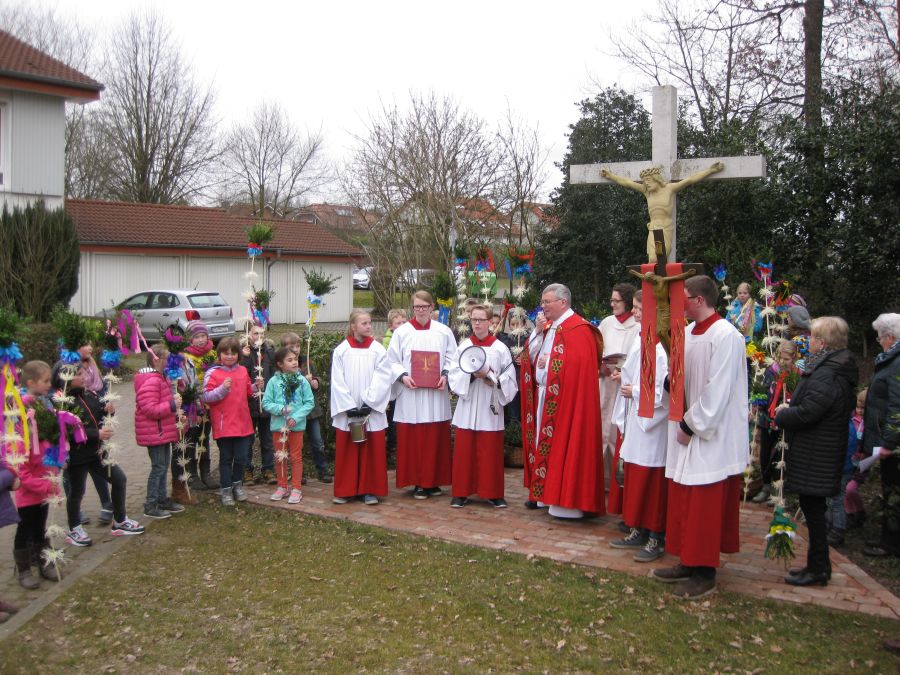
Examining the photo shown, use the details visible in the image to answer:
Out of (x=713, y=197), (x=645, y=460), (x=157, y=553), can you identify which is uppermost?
(x=713, y=197)

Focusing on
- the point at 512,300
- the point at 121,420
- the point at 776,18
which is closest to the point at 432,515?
the point at 512,300

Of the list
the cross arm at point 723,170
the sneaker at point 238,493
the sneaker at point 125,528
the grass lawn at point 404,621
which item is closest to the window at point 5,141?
the sneaker at point 238,493

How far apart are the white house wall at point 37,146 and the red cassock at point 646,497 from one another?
1739 centimetres

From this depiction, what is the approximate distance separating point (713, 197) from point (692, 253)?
1.01 m

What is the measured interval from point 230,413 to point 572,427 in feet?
10.6

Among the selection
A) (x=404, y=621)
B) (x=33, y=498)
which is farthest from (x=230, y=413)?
(x=404, y=621)

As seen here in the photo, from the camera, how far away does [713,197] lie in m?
12.3

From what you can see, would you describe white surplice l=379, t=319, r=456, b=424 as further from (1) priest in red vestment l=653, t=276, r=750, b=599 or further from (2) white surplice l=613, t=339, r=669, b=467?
(1) priest in red vestment l=653, t=276, r=750, b=599

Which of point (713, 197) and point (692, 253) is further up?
point (713, 197)

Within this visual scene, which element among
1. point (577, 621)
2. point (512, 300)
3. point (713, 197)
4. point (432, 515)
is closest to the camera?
point (577, 621)

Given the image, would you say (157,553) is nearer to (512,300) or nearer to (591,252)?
(512,300)

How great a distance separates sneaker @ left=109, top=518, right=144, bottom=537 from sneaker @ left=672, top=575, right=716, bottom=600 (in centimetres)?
445

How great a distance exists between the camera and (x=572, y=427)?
22.5 ft

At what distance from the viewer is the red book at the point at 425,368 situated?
25.5 ft
